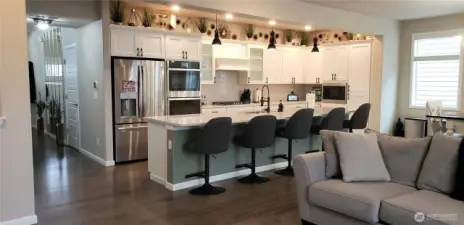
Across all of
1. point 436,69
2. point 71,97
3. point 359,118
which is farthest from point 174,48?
point 436,69

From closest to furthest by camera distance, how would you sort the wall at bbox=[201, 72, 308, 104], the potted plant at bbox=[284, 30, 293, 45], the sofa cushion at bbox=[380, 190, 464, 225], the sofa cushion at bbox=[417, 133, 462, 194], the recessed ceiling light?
the sofa cushion at bbox=[380, 190, 464, 225], the sofa cushion at bbox=[417, 133, 462, 194], the recessed ceiling light, the wall at bbox=[201, 72, 308, 104], the potted plant at bbox=[284, 30, 293, 45]

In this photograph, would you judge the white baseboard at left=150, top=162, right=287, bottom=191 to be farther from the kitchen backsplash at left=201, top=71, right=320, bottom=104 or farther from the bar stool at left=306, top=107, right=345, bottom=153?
the kitchen backsplash at left=201, top=71, right=320, bottom=104

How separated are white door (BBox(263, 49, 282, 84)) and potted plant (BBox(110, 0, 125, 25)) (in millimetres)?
3590

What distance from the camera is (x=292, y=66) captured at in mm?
8883

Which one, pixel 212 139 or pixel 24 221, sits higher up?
pixel 212 139

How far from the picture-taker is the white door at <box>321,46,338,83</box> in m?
8.44

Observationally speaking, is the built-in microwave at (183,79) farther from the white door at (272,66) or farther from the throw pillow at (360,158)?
the throw pillow at (360,158)

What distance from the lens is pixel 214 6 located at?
4.81 metres

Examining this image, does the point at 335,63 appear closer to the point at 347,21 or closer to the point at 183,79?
the point at 347,21

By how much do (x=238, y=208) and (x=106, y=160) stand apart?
9.45ft

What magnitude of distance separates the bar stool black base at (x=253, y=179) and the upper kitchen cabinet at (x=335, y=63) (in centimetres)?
431

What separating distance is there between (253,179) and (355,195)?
84.5 inches

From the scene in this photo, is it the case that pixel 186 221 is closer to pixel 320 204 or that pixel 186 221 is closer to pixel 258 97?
pixel 320 204

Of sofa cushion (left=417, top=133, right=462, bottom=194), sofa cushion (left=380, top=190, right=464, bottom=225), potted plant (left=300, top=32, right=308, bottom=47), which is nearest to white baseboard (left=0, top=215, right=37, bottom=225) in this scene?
sofa cushion (left=380, top=190, right=464, bottom=225)
